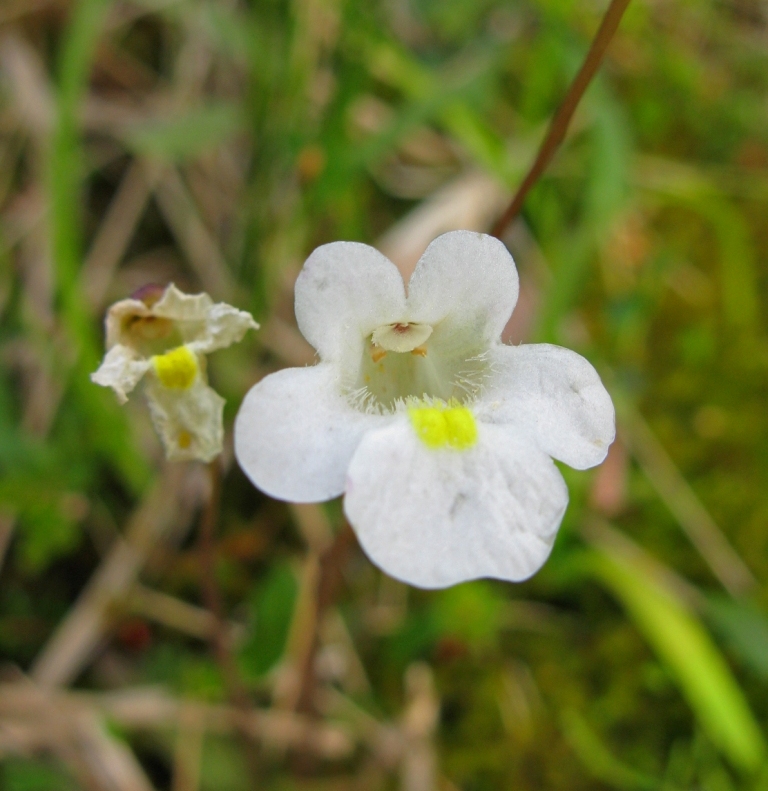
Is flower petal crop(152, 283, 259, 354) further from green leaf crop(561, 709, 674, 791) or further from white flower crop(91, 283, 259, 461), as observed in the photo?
green leaf crop(561, 709, 674, 791)

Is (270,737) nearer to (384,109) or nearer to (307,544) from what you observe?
(307,544)

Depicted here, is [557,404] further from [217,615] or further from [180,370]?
[217,615]

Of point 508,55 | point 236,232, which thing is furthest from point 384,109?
point 236,232

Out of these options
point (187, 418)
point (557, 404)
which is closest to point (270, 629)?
point (187, 418)

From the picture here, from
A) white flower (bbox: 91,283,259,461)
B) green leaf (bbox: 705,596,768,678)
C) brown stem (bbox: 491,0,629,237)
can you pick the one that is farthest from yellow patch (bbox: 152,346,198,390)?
green leaf (bbox: 705,596,768,678)

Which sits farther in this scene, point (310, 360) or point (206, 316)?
point (310, 360)
